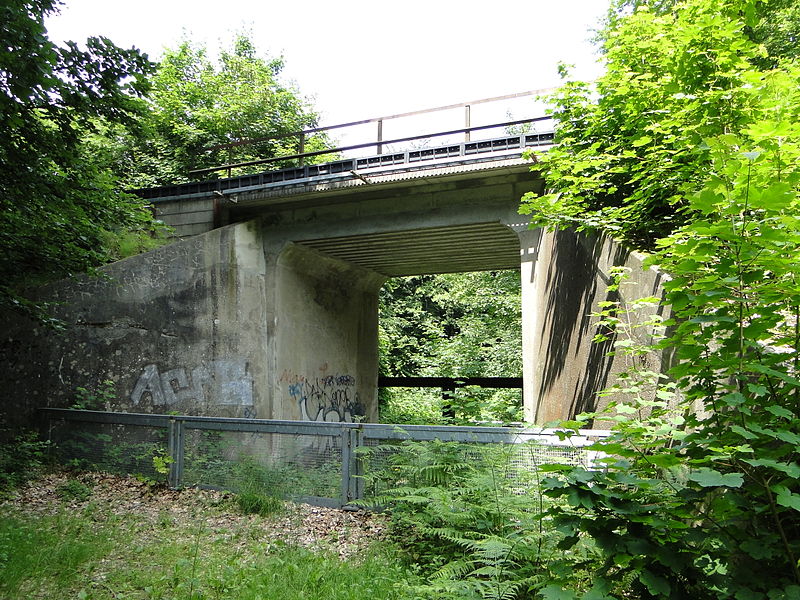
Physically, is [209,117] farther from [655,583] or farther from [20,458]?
[655,583]

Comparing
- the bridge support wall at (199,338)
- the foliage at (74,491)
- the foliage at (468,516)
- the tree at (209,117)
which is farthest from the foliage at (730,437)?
the tree at (209,117)

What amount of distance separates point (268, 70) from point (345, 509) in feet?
97.9

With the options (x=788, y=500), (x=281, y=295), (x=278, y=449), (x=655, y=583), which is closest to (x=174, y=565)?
(x=278, y=449)

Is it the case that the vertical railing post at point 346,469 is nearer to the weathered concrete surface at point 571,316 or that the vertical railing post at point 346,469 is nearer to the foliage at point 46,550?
the foliage at point 46,550

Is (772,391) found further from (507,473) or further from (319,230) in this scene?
(319,230)

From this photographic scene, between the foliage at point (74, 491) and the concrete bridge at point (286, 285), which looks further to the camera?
the concrete bridge at point (286, 285)

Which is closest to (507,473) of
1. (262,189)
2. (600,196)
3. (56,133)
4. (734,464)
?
(734,464)

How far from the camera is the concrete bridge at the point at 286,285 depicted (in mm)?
11219

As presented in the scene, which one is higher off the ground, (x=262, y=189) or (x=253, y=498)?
(x=262, y=189)

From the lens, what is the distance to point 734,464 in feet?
7.95

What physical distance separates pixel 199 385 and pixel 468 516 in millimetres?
10245

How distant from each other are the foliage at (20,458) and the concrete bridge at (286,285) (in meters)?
1.26

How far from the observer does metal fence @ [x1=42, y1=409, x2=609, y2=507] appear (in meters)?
5.81

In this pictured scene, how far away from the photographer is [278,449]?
7398mm
